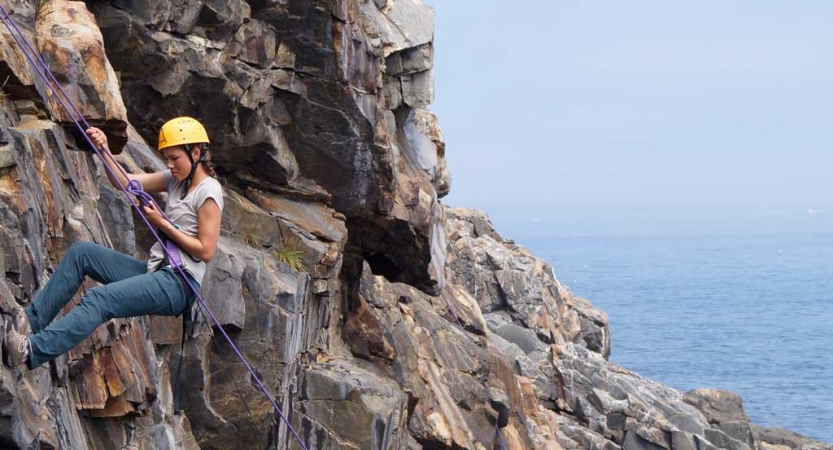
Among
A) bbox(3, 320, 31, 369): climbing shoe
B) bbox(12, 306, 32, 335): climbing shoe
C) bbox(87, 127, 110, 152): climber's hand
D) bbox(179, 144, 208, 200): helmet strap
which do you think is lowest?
bbox(3, 320, 31, 369): climbing shoe

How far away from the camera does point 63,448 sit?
508 inches

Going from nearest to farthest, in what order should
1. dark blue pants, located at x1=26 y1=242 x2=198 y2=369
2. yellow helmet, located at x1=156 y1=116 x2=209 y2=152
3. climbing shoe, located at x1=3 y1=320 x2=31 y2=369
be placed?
climbing shoe, located at x1=3 y1=320 x2=31 y2=369
dark blue pants, located at x1=26 y1=242 x2=198 y2=369
yellow helmet, located at x1=156 y1=116 x2=209 y2=152

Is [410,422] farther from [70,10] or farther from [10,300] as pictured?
[10,300]

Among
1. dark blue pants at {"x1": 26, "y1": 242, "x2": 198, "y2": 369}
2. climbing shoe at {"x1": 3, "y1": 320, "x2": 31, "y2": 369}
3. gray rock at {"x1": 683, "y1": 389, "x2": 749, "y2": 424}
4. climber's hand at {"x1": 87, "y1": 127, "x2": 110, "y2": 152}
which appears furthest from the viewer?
gray rock at {"x1": 683, "y1": 389, "x2": 749, "y2": 424}

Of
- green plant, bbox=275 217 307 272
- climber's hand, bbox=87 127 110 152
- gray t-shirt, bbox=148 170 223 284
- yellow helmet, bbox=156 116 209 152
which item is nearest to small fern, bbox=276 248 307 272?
green plant, bbox=275 217 307 272

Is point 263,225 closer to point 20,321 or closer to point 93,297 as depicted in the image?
point 93,297

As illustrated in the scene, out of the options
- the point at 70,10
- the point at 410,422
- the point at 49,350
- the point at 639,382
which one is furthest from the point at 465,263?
the point at 49,350

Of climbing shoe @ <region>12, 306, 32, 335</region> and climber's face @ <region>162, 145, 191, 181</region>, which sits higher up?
climber's face @ <region>162, 145, 191, 181</region>

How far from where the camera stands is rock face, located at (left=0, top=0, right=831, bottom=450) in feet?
47.2

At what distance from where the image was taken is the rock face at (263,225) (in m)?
14.4

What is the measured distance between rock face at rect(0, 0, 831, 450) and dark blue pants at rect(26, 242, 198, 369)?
1.09ft

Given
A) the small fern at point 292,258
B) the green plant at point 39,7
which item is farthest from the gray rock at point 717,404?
the green plant at point 39,7

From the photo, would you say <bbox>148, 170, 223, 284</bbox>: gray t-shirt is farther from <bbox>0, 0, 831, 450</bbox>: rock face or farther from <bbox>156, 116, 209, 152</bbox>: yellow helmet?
<bbox>0, 0, 831, 450</bbox>: rock face

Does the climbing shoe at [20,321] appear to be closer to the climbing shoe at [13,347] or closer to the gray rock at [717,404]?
the climbing shoe at [13,347]
